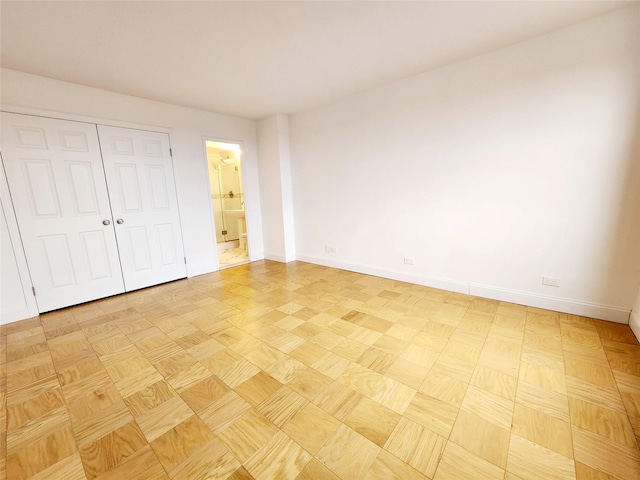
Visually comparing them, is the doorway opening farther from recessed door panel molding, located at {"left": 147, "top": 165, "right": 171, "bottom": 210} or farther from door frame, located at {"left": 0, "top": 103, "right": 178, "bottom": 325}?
door frame, located at {"left": 0, "top": 103, "right": 178, "bottom": 325}

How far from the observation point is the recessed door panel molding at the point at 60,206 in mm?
2748

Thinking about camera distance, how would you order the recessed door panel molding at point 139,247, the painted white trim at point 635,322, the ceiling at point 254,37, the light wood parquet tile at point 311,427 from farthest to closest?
the recessed door panel molding at point 139,247 → the painted white trim at point 635,322 → the ceiling at point 254,37 → the light wood parquet tile at point 311,427

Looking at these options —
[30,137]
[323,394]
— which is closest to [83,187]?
[30,137]

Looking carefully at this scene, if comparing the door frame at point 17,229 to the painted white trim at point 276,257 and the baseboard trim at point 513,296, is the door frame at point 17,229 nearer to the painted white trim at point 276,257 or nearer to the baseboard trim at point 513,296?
the painted white trim at point 276,257

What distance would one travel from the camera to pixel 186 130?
155 inches

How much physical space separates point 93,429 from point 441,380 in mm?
2157

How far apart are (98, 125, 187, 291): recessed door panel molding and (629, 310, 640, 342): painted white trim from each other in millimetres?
5200

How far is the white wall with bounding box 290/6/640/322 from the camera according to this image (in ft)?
7.34

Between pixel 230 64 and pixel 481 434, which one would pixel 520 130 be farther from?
pixel 230 64

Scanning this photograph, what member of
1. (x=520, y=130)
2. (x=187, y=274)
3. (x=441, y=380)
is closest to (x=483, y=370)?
(x=441, y=380)

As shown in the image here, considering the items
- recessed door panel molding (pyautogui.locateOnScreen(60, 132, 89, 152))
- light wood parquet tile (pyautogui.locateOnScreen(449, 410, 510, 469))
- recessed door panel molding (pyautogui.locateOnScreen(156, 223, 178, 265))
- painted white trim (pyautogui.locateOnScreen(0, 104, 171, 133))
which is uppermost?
painted white trim (pyautogui.locateOnScreen(0, 104, 171, 133))

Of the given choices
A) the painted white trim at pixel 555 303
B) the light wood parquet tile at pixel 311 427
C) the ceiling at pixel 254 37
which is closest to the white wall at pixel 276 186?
the ceiling at pixel 254 37

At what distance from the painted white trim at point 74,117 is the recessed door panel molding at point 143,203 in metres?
0.06

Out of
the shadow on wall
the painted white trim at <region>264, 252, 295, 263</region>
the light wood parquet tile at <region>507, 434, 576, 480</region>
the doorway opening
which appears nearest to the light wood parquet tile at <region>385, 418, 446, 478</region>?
the light wood parquet tile at <region>507, 434, 576, 480</region>
